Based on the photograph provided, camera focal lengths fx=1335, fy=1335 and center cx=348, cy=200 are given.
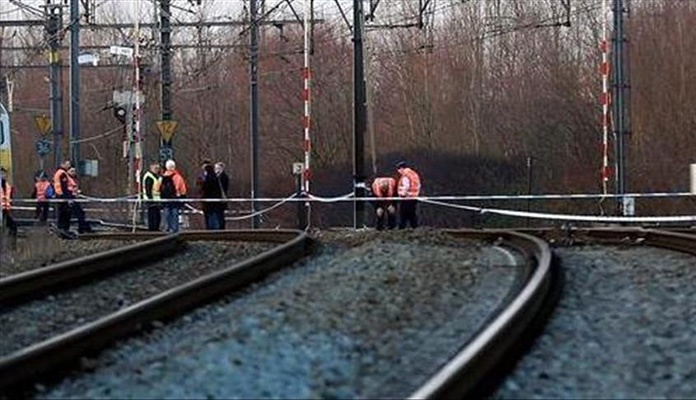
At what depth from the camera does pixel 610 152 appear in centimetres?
4309

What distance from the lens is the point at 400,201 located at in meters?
27.6

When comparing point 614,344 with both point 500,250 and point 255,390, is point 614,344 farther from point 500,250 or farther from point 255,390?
point 500,250

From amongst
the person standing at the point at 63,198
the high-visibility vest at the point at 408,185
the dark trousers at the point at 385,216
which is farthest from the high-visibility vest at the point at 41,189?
the high-visibility vest at the point at 408,185

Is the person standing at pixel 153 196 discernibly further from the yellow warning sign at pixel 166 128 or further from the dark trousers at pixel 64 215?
the yellow warning sign at pixel 166 128

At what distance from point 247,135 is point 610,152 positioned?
1265 inches

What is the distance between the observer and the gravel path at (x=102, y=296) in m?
11.1

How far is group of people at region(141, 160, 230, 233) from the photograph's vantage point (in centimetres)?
2802

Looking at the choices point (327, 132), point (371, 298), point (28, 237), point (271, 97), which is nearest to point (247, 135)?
point (271, 97)

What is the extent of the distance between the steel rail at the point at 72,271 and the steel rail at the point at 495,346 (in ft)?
16.4

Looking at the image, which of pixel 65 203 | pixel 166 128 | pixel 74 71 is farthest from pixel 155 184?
pixel 74 71

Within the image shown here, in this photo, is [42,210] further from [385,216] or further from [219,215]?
[385,216]

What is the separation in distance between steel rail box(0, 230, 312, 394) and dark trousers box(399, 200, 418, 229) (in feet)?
36.2

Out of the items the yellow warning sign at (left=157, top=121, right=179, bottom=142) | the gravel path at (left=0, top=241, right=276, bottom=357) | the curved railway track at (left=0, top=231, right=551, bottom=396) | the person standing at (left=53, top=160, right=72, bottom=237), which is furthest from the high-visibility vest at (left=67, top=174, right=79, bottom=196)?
the curved railway track at (left=0, top=231, right=551, bottom=396)

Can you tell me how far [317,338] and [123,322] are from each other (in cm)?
153
